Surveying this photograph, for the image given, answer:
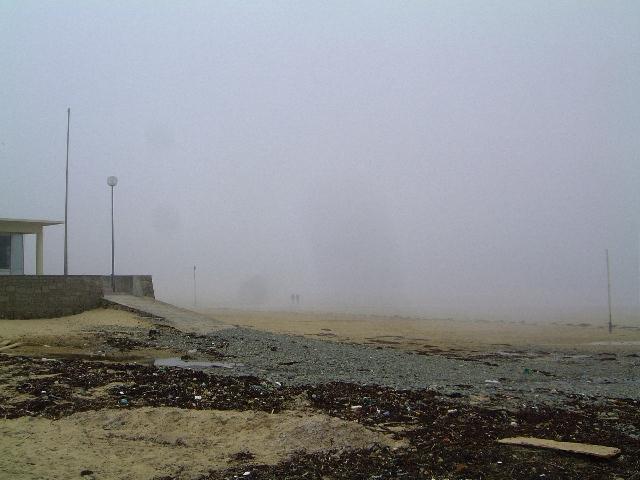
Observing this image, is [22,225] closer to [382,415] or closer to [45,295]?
[45,295]

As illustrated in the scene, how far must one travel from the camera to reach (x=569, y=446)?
8.22 meters

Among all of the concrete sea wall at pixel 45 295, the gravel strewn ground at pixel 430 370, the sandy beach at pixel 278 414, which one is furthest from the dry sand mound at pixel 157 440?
the concrete sea wall at pixel 45 295

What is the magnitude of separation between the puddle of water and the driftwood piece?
817 centimetres

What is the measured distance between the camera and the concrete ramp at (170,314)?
22.9m

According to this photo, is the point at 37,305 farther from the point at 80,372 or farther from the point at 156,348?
the point at 80,372

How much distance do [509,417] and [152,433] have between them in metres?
5.76

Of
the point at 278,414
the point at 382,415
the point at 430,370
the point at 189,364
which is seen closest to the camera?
the point at 278,414

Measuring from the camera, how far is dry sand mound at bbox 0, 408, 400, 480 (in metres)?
7.81

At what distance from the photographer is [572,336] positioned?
128ft

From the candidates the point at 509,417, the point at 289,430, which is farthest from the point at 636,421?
the point at 289,430

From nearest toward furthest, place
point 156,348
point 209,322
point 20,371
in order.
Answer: point 20,371 < point 156,348 < point 209,322

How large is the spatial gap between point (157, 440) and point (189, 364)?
6.45 meters

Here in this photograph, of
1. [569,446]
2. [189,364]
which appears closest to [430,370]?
[189,364]

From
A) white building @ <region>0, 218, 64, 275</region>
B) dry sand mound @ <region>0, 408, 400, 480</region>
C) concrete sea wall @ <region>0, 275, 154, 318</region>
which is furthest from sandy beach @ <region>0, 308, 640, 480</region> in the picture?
white building @ <region>0, 218, 64, 275</region>
